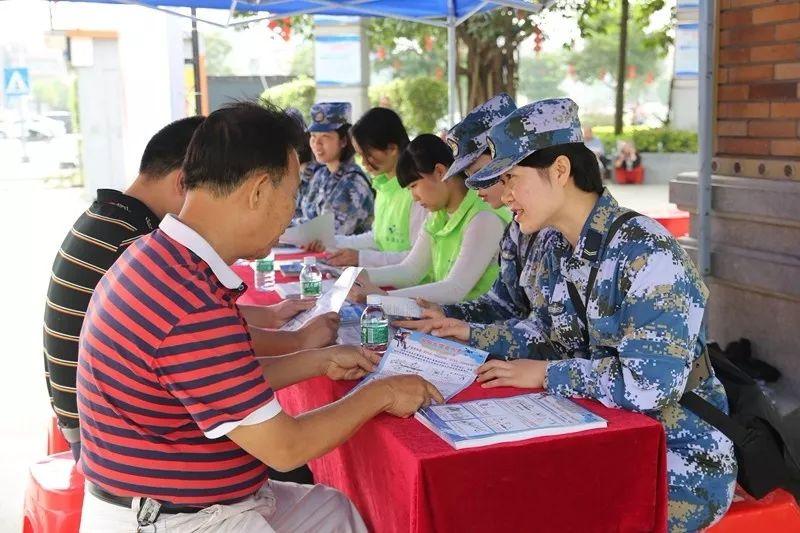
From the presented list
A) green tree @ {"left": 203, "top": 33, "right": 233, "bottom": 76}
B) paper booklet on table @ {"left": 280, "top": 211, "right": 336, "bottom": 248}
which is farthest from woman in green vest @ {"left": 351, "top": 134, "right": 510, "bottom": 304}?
green tree @ {"left": 203, "top": 33, "right": 233, "bottom": 76}

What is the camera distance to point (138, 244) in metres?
1.63

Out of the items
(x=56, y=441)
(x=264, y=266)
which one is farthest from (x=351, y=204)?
(x=56, y=441)

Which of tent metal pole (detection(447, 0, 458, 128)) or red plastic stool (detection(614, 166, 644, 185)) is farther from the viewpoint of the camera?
red plastic stool (detection(614, 166, 644, 185))

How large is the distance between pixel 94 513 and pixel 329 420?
0.49 meters

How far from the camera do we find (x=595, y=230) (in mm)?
2086

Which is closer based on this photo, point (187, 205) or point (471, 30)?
point (187, 205)

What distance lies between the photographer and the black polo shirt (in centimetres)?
220

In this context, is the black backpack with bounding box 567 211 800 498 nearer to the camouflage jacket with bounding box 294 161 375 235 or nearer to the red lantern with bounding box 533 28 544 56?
the camouflage jacket with bounding box 294 161 375 235

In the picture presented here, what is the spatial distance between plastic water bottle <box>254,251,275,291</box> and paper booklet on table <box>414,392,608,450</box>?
6.09 feet

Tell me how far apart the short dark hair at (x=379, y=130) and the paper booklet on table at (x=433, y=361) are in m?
2.11

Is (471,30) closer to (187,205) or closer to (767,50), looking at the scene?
(767,50)

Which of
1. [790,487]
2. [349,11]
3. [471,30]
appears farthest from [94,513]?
[471,30]

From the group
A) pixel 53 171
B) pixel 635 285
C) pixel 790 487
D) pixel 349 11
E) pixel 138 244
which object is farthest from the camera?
pixel 53 171

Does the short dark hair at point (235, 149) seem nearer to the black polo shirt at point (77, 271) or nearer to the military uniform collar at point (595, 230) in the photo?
the black polo shirt at point (77, 271)
